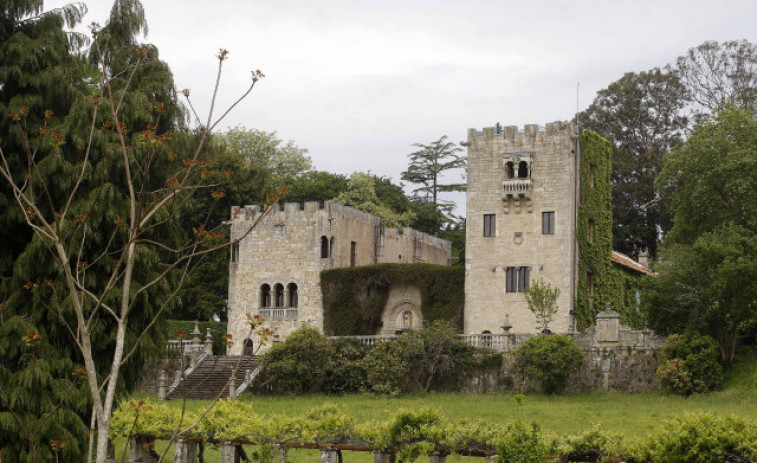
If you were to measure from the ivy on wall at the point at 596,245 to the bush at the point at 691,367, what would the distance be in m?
7.56

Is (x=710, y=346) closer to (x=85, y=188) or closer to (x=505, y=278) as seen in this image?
(x=505, y=278)

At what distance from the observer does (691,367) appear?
32031 mm

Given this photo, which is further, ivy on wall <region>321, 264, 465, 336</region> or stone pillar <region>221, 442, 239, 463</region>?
ivy on wall <region>321, 264, 465, 336</region>

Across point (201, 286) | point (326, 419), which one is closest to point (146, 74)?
point (326, 419)

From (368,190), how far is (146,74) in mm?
37599

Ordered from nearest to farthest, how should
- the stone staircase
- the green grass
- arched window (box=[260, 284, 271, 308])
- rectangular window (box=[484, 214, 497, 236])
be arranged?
the green grass < the stone staircase < rectangular window (box=[484, 214, 497, 236]) < arched window (box=[260, 284, 271, 308])

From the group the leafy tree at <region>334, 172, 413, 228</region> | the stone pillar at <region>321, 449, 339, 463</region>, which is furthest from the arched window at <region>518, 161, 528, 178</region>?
the stone pillar at <region>321, 449, 339, 463</region>

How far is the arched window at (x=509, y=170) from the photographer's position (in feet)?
138

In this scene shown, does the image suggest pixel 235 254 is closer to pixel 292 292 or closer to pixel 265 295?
pixel 265 295

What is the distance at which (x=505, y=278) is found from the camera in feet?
135

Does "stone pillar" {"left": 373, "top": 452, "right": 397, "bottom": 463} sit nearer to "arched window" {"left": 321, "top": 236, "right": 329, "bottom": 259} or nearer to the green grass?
the green grass

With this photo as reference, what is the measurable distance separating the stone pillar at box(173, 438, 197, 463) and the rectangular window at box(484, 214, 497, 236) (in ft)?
76.6

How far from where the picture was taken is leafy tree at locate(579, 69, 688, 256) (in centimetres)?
5638

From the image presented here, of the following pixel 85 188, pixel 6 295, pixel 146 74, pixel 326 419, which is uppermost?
pixel 146 74
